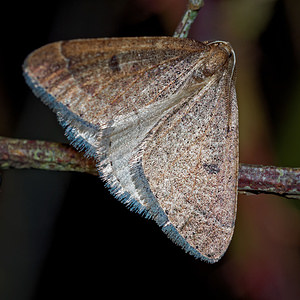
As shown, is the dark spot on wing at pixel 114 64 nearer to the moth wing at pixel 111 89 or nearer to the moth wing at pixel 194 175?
the moth wing at pixel 111 89

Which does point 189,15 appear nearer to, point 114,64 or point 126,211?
point 114,64

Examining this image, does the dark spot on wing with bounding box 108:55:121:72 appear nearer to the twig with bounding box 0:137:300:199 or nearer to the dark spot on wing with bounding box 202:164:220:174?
the twig with bounding box 0:137:300:199

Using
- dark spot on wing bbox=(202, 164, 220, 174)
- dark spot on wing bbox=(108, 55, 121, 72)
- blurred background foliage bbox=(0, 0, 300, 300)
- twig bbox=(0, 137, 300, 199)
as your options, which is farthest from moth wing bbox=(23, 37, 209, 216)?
blurred background foliage bbox=(0, 0, 300, 300)

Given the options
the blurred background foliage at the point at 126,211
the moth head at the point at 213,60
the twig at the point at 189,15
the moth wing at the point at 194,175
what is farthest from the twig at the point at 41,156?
the blurred background foliage at the point at 126,211

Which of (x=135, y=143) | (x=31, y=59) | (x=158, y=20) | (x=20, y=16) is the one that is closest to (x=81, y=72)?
(x=31, y=59)

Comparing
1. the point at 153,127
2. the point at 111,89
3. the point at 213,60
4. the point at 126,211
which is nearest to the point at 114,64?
the point at 111,89

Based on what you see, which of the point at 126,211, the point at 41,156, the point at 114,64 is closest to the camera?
the point at 114,64
